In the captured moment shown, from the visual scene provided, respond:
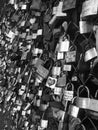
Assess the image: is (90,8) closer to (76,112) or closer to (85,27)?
(85,27)

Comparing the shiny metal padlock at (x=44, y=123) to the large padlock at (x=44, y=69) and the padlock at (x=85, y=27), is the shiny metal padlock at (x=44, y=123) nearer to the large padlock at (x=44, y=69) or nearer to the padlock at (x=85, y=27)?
the large padlock at (x=44, y=69)

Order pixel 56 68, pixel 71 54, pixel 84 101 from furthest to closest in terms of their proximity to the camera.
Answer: pixel 56 68, pixel 71 54, pixel 84 101

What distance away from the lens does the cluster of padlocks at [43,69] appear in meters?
0.75

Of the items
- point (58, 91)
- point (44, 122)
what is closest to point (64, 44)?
point (58, 91)

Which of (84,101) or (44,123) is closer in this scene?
(84,101)

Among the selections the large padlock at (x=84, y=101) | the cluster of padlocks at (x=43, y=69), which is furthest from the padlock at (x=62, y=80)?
the large padlock at (x=84, y=101)

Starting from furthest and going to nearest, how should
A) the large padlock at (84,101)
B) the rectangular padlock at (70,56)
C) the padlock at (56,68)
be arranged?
the padlock at (56,68), the rectangular padlock at (70,56), the large padlock at (84,101)

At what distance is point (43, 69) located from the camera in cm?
98

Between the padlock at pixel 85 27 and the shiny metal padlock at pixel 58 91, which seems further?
the shiny metal padlock at pixel 58 91

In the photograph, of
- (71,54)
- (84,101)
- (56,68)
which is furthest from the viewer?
(56,68)

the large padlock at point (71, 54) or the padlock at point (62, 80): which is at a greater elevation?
the large padlock at point (71, 54)

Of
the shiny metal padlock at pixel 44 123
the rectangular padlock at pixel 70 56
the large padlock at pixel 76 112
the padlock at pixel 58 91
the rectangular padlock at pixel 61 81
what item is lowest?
the shiny metal padlock at pixel 44 123

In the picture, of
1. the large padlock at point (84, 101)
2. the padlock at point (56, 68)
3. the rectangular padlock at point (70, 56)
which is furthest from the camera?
the padlock at point (56, 68)

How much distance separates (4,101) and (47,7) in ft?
2.13
